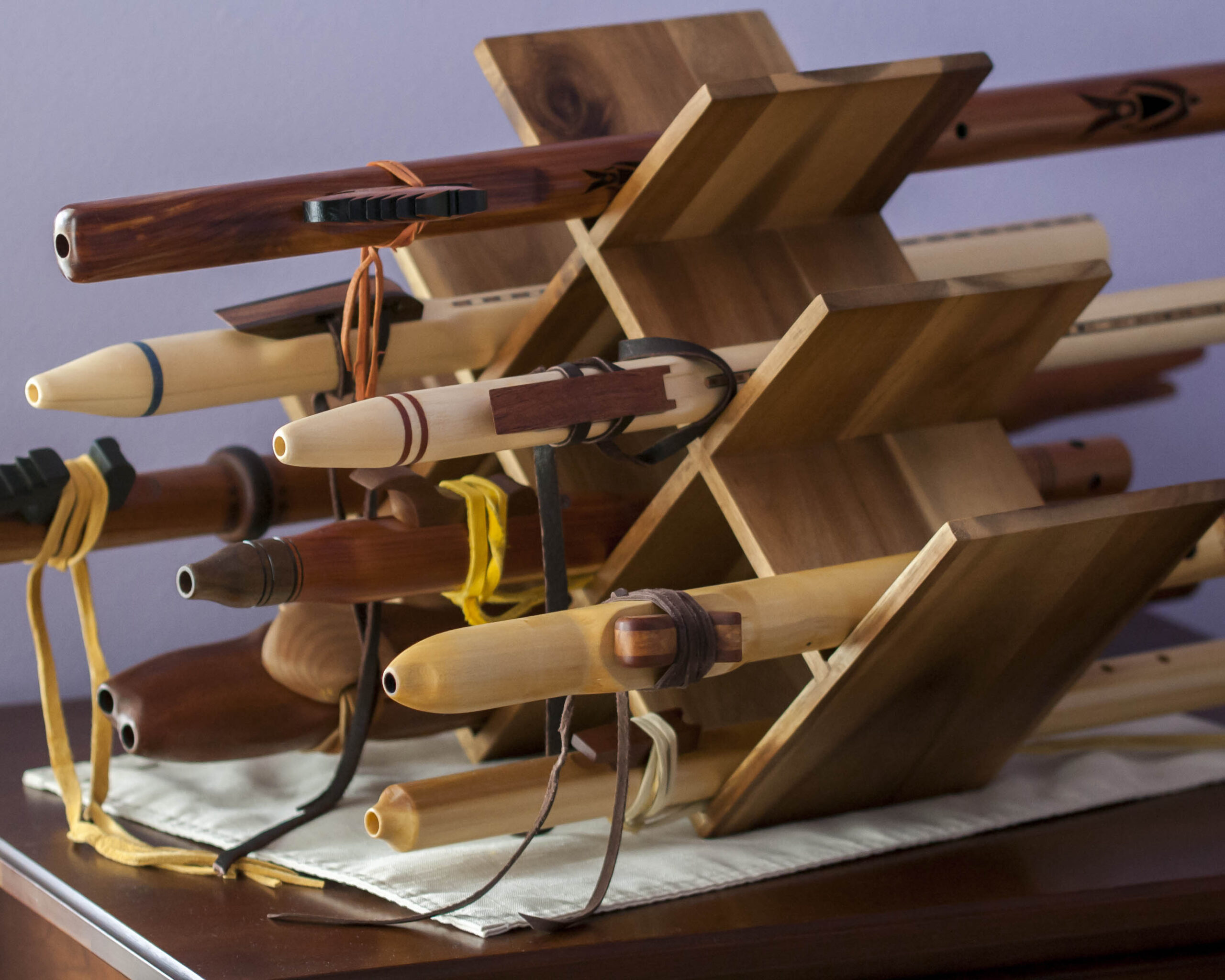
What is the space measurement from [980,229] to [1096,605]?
0.26 meters

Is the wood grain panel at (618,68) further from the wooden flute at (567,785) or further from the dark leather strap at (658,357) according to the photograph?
the wooden flute at (567,785)

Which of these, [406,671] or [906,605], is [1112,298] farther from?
[406,671]

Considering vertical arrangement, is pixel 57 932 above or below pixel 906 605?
below

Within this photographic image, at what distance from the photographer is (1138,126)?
71 centimetres

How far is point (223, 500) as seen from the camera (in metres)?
0.67

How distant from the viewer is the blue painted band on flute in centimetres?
53

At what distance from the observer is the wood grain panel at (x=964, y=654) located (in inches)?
19.0

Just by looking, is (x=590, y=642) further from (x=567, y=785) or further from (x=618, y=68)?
(x=618, y=68)

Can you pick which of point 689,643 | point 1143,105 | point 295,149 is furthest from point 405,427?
point 295,149

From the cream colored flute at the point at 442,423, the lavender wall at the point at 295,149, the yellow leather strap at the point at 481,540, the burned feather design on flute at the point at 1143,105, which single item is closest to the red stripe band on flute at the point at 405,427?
the cream colored flute at the point at 442,423

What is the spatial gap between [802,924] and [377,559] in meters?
0.20

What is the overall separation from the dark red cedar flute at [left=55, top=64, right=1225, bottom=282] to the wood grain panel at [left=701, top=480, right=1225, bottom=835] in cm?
21

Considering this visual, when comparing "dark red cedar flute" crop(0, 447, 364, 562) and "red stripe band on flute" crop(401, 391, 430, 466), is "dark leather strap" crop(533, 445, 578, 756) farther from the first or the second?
"dark red cedar flute" crop(0, 447, 364, 562)

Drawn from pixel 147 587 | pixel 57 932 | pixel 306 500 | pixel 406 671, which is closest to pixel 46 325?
pixel 147 587
